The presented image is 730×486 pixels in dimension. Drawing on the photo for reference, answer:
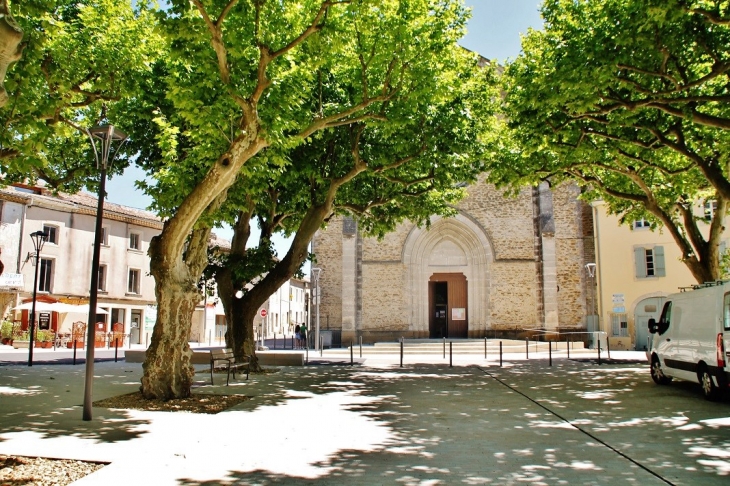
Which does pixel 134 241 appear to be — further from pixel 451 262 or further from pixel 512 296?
pixel 512 296

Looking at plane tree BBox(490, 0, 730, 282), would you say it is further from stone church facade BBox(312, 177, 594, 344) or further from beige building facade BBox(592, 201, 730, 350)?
beige building facade BBox(592, 201, 730, 350)

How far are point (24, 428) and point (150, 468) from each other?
2914 mm

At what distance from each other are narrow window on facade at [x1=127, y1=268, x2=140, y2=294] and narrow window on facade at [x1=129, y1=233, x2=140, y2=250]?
1.48 m

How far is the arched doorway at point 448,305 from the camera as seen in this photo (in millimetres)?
29984

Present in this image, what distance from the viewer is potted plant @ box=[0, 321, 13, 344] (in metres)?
29.3

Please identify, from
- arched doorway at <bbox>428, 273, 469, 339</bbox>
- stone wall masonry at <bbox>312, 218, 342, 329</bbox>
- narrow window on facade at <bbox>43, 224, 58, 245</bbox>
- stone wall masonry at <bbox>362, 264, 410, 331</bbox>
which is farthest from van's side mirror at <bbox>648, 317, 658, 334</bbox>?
narrow window on facade at <bbox>43, 224, 58, 245</bbox>

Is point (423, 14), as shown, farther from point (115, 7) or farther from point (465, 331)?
point (465, 331)

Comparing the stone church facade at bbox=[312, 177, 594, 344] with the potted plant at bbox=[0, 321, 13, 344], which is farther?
the potted plant at bbox=[0, 321, 13, 344]

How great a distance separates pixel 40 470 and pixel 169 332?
4.73 m

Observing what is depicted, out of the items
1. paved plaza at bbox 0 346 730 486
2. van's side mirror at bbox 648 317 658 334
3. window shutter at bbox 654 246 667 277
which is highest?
window shutter at bbox 654 246 667 277

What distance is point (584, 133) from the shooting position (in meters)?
14.3

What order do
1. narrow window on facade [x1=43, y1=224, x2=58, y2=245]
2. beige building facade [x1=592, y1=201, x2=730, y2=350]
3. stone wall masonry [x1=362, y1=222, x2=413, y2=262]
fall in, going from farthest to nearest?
1. narrow window on facade [x1=43, y1=224, x2=58, y2=245]
2. stone wall masonry [x1=362, y1=222, x2=413, y2=262]
3. beige building facade [x1=592, y1=201, x2=730, y2=350]

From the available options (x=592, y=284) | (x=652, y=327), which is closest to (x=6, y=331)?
(x=652, y=327)

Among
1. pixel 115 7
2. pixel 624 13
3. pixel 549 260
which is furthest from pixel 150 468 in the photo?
pixel 549 260
